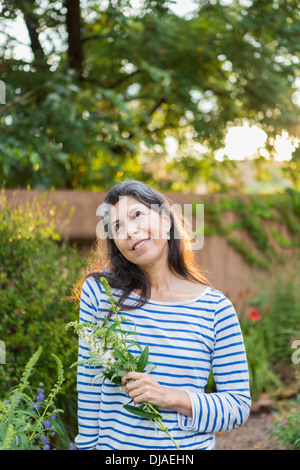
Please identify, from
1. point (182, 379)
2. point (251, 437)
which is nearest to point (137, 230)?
point (182, 379)

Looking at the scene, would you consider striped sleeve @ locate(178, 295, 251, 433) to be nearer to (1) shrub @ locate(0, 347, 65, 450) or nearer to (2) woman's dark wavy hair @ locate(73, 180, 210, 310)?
(2) woman's dark wavy hair @ locate(73, 180, 210, 310)

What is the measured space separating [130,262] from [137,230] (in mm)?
202

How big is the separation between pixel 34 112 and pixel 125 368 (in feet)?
13.9

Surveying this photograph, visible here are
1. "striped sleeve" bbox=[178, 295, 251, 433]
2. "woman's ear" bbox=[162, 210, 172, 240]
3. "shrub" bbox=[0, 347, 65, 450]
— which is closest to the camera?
"shrub" bbox=[0, 347, 65, 450]

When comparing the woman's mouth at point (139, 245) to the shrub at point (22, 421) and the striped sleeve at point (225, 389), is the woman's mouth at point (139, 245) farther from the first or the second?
the shrub at point (22, 421)

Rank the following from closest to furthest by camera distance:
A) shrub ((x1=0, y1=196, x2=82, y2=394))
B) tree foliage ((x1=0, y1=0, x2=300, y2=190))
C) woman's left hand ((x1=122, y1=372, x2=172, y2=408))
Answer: woman's left hand ((x1=122, y1=372, x2=172, y2=408)), shrub ((x1=0, y1=196, x2=82, y2=394)), tree foliage ((x1=0, y1=0, x2=300, y2=190))

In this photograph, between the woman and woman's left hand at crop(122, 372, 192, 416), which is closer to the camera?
woman's left hand at crop(122, 372, 192, 416)

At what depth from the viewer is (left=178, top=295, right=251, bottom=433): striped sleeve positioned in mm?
1501

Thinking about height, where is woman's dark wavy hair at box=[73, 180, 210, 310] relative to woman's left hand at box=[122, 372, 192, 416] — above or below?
above

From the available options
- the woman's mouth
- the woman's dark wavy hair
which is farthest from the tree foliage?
the woman's mouth

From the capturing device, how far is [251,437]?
3.93 m

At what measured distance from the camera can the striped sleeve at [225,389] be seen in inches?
59.1

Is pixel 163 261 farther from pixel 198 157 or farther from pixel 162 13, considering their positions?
pixel 198 157

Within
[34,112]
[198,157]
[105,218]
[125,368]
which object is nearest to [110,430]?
[125,368]
